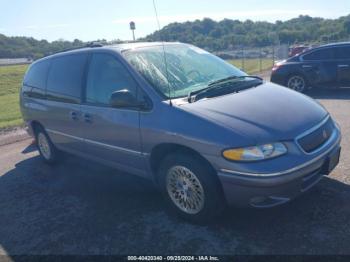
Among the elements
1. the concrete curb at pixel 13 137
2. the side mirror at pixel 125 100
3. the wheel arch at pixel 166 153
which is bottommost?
the concrete curb at pixel 13 137

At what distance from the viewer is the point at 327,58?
11.1 metres

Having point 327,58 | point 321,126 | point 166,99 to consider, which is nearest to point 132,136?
point 166,99

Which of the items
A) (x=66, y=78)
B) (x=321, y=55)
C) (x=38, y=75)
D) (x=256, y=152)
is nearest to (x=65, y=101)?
(x=66, y=78)

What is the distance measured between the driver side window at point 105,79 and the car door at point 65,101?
0.23 metres

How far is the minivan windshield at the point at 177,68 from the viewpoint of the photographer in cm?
412

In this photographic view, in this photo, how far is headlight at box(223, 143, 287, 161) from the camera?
10.7ft

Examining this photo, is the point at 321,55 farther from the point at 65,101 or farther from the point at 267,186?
the point at 267,186

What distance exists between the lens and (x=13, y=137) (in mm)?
9461

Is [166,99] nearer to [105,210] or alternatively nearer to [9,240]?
[105,210]

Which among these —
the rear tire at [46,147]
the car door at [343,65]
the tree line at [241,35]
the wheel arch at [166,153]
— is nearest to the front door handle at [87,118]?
the wheel arch at [166,153]

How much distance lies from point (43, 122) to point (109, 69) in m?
2.16

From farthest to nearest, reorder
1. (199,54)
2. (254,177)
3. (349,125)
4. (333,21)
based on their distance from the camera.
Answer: (333,21) → (349,125) → (199,54) → (254,177)

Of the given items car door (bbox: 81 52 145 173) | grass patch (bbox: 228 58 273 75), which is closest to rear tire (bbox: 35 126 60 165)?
car door (bbox: 81 52 145 173)

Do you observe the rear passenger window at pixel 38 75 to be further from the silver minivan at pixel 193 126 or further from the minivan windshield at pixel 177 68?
the minivan windshield at pixel 177 68
